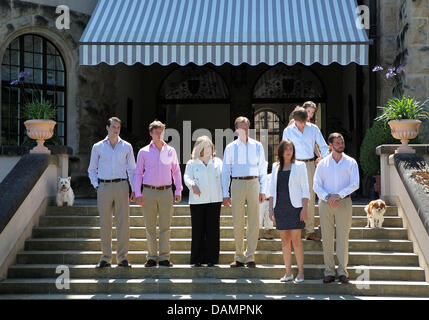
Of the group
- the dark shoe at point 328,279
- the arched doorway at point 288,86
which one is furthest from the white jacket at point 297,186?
the arched doorway at point 288,86

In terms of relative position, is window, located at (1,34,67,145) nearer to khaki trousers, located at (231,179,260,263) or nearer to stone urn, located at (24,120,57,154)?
stone urn, located at (24,120,57,154)

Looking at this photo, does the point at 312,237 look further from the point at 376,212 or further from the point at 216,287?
the point at 216,287

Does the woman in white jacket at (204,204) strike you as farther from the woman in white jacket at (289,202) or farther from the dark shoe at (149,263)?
the woman in white jacket at (289,202)

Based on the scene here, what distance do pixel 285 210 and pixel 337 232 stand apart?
64cm

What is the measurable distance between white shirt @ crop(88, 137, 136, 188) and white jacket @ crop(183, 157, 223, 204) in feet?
2.35

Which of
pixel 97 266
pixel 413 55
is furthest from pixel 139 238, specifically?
pixel 413 55

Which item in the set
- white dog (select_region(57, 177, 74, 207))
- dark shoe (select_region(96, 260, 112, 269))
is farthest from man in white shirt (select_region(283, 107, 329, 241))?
white dog (select_region(57, 177, 74, 207))

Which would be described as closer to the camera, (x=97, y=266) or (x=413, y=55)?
(x=97, y=266)

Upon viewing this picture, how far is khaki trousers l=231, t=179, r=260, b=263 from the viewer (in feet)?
26.7

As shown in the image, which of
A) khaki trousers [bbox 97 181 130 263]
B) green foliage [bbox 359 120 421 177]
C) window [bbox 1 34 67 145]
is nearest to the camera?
khaki trousers [bbox 97 181 130 263]

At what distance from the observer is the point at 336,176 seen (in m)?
7.87
